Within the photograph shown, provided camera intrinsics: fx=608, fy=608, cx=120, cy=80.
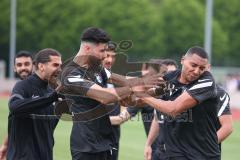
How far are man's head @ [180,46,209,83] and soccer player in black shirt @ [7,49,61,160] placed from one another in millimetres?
1488

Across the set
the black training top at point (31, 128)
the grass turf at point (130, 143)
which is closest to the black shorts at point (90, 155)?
the black training top at point (31, 128)

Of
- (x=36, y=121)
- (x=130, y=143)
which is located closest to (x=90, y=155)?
(x=36, y=121)

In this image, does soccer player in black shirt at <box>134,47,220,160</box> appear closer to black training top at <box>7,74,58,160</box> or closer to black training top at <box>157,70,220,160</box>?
black training top at <box>157,70,220,160</box>

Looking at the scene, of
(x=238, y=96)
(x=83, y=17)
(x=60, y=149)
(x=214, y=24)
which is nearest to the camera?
(x=60, y=149)

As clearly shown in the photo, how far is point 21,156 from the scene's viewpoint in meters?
7.11

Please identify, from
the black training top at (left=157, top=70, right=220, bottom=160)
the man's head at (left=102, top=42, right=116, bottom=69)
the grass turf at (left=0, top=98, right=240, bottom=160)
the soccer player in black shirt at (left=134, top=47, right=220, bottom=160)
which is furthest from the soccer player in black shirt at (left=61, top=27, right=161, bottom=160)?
the grass turf at (left=0, top=98, right=240, bottom=160)

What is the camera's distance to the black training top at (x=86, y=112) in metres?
6.48

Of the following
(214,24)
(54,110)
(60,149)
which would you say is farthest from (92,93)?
(214,24)

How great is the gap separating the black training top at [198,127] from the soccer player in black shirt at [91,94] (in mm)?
521

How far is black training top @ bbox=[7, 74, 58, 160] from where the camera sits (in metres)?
6.99

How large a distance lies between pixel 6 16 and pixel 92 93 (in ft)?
158

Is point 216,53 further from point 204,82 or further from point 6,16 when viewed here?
point 204,82

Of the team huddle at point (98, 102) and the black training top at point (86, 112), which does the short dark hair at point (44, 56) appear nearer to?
the team huddle at point (98, 102)

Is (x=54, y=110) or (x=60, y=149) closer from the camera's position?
(x=54, y=110)
